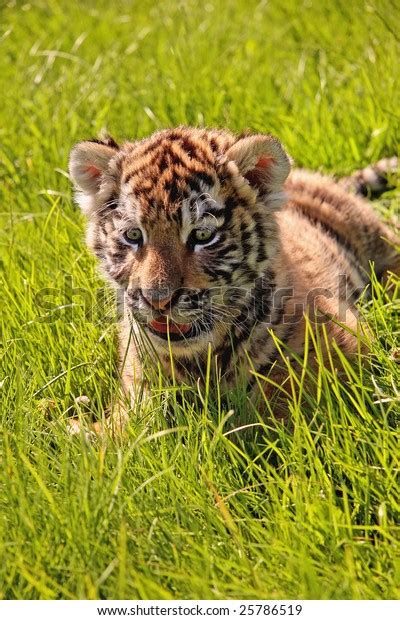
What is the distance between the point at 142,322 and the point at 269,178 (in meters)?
0.90

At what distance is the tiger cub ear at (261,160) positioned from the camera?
14.0 ft

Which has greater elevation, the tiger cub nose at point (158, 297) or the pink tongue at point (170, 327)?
the tiger cub nose at point (158, 297)

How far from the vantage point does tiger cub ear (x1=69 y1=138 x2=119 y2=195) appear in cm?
448

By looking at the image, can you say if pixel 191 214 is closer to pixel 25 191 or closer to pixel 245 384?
pixel 245 384

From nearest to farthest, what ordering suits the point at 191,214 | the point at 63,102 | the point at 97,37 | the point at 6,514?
the point at 6,514
the point at 191,214
the point at 63,102
the point at 97,37

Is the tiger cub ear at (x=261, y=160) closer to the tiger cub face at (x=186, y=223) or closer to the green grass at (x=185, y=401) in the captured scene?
the tiger cub face at (x=186, y=223)

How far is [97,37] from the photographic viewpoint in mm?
8383

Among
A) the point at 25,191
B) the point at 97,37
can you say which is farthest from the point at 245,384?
the point at 97,37

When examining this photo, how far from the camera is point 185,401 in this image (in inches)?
155

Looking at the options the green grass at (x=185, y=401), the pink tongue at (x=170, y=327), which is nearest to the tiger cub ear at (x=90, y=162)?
the green grass at (x=185, y=401)

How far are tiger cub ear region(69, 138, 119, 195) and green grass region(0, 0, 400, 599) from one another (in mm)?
562

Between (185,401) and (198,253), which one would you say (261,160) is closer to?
(198,253)

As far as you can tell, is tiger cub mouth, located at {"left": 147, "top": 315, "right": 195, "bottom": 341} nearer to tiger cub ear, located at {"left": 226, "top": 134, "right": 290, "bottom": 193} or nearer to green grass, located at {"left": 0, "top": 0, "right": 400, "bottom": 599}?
green grass, located at {"left": 0, "top": 0, "right": 400, "bottom": 599}

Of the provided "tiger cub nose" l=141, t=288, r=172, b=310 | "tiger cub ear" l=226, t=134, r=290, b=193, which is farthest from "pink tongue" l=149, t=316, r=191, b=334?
"tiger cub ear" l=226, t=134, r=290, b=193
